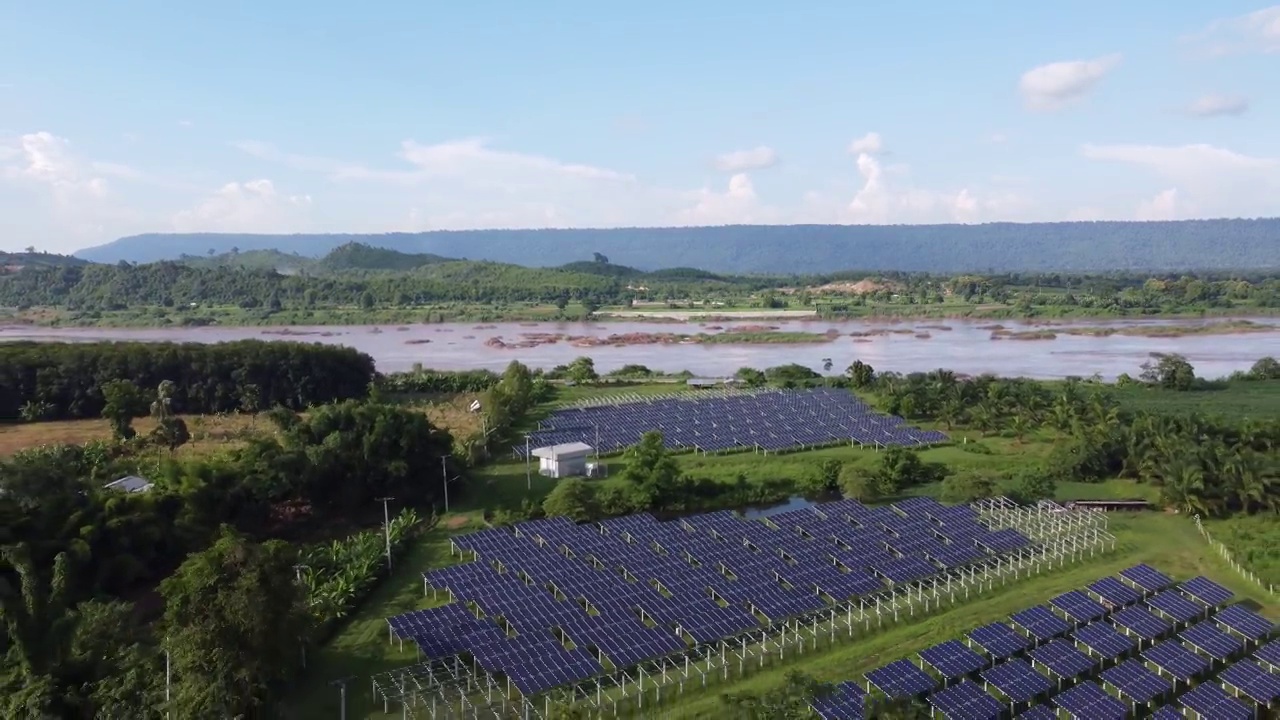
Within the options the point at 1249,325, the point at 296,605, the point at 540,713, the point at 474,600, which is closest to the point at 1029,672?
the point at 540,713

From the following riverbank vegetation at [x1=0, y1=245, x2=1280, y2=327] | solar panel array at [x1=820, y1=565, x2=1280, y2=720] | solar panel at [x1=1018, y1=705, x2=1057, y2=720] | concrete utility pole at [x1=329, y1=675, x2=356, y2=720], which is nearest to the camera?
solar panel at [x1=1018, y1=705, x2=1057, y2=720]

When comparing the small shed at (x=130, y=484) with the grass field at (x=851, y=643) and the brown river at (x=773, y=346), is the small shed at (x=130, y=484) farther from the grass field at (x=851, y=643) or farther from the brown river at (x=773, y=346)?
the brown river at (x=773, y=346)

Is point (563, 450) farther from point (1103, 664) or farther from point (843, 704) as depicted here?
point (1103, 664)

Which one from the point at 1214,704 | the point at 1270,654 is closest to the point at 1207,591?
the point at 1270,654

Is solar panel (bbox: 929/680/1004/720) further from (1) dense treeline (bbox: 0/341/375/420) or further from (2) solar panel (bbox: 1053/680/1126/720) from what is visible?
(1) dense treeline (bbox: 0/341/375/420)

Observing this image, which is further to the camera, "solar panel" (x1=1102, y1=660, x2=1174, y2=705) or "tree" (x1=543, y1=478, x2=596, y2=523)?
"tree" (x1=543, y1=478, x2=596, y2=523)

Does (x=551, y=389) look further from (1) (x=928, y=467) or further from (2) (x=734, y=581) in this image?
(2) (x=734, y=581)

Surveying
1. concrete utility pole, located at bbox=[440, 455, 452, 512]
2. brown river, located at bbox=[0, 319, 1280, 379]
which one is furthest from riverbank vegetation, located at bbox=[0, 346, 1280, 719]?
brown river, located at bbox=[0, 319, 1280, 379]
